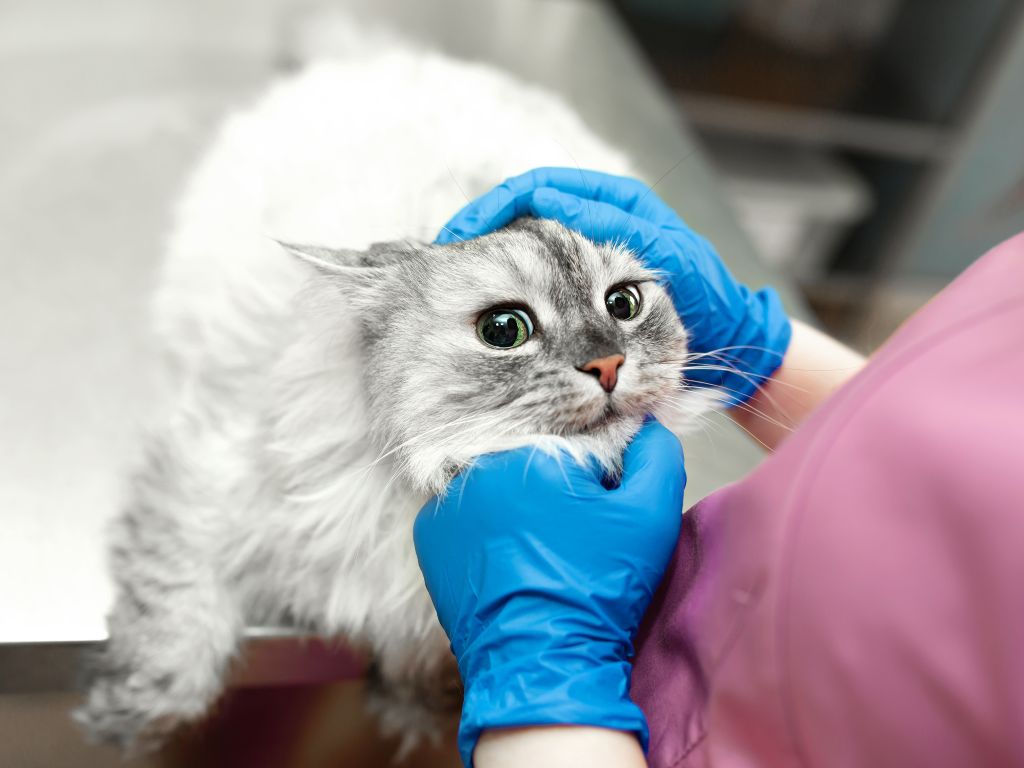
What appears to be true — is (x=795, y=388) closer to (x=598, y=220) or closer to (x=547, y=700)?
(x=598, y=220)

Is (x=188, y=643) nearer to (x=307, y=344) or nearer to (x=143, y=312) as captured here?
(x=307, y=344)

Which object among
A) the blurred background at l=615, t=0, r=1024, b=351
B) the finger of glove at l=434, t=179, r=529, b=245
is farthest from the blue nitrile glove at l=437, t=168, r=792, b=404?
the blurred background at l=615, t=0, r=1024, b=351

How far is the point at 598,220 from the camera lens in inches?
33.2

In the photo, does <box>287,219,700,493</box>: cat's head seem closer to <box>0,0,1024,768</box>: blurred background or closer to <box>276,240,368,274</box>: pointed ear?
<box>276,240,368,274</box>: pointed ear

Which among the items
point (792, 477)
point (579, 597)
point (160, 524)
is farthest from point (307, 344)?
point (792, 477)

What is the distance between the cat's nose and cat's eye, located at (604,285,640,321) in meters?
0.11

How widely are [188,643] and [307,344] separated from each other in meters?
0.35

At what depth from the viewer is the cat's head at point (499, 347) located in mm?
673

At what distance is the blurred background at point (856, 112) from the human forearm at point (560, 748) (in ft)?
5.89

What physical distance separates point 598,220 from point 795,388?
33 cm

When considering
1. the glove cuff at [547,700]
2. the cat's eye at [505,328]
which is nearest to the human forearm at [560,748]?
the glove cuff at [547,700]

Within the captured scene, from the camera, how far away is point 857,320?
104 inches

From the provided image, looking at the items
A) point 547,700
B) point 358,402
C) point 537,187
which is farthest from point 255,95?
point 547,700

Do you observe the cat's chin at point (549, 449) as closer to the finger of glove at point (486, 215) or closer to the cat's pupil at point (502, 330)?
the cat's pupil at point (502, 330)
